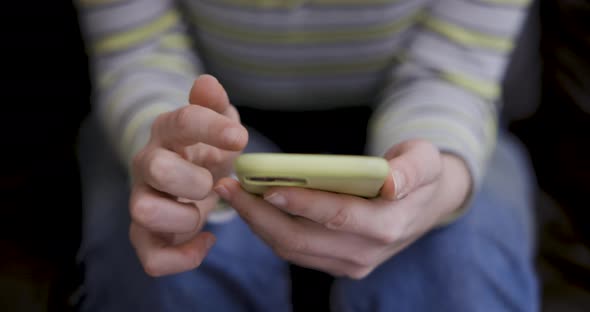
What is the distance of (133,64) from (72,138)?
250 mm

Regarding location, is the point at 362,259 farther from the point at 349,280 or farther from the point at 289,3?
the point at 289,3

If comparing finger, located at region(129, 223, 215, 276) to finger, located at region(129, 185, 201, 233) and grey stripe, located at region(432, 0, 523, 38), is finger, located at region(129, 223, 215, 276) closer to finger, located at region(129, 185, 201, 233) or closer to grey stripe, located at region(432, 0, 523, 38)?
finger, located at region(129, 185, 201, 233)

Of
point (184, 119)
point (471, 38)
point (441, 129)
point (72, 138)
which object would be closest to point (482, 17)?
point (471, 38)

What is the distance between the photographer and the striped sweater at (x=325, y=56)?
1.72ft

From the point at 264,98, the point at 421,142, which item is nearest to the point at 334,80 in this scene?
the point at 264,98

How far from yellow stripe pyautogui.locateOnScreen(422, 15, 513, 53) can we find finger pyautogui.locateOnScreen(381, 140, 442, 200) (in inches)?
7.7

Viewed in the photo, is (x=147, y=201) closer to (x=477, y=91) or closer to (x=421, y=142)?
(x=421, y=142)

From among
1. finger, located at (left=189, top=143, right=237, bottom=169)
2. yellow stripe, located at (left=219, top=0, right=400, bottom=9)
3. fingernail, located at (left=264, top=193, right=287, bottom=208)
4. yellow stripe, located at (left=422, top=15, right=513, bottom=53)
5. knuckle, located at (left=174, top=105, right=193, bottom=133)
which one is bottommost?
finger, located at (left=189, top=143, right=237, bottom=169)

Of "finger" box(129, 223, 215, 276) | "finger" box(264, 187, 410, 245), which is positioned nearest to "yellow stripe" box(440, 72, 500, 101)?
"finger" box(264, 187, 410, 245)

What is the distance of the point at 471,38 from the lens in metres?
0.55

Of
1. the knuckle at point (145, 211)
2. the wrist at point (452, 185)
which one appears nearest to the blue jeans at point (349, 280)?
the wrist at point (452, 185)

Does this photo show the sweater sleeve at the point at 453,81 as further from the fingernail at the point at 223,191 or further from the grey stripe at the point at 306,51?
the fingernail at the point at 223,191

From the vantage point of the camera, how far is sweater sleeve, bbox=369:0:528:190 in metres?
0.51

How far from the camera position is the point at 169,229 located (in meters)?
0.39
